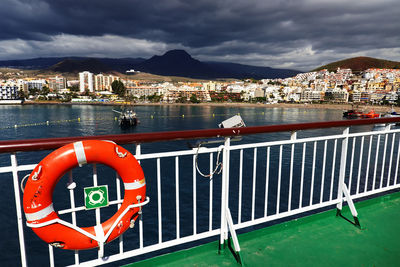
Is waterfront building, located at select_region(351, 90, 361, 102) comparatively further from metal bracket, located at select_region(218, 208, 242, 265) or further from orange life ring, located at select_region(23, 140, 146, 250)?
orange life ring, located at select_region(23, 140, 146, 250)

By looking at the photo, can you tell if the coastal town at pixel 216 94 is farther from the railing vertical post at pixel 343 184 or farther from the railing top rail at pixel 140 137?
the railing top rail at pixel 140 137

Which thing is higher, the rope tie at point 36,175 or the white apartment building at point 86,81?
the white apartment building at point 86,81

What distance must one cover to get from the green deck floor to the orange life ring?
38cm

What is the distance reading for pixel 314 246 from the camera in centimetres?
160

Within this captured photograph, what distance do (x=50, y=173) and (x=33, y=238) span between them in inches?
313

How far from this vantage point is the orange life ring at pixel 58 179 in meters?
0.98

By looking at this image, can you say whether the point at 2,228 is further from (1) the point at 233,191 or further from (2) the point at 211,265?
(2) the point at 211,265

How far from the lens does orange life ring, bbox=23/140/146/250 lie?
981 mm

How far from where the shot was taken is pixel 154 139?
3.97ft

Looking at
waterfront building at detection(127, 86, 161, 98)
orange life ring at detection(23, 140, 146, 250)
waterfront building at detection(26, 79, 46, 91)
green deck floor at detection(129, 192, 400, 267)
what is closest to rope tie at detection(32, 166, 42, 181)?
orange life ring at detection(23, 140, 146, 250)

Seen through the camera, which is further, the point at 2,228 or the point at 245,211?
the point at 245,211

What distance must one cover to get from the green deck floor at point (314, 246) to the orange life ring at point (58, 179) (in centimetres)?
38

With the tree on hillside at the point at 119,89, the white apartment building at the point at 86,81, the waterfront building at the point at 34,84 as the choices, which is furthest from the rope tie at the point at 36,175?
the white apartment building at the point at 86,81

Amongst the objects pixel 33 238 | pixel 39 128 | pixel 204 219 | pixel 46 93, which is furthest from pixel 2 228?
pixel 46 93
